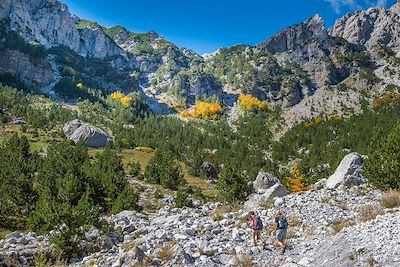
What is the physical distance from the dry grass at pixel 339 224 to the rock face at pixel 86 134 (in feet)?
345

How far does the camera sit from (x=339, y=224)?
22.4 metres

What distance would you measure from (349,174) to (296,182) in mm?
49097

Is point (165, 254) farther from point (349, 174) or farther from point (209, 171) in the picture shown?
point (209, 171)

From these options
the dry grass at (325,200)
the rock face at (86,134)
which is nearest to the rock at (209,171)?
the rock face at (86,134)

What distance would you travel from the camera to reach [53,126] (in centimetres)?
13850

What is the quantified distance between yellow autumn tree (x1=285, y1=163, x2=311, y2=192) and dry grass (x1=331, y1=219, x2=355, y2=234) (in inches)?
2001

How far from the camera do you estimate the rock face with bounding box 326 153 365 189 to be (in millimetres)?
→ 39812

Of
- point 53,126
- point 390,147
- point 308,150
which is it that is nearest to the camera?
point 390,147

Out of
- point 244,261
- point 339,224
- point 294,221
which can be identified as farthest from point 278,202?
point 244,261

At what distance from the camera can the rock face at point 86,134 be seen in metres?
122

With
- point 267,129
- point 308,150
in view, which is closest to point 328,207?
point 308,150

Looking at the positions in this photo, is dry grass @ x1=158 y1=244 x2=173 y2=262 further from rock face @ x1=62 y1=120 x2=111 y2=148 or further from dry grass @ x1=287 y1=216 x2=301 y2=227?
rock face @ x1=62 y1=120 x2=111 y2=148

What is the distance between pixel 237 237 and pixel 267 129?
589ft

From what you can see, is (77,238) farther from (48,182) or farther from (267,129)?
(267,129)
